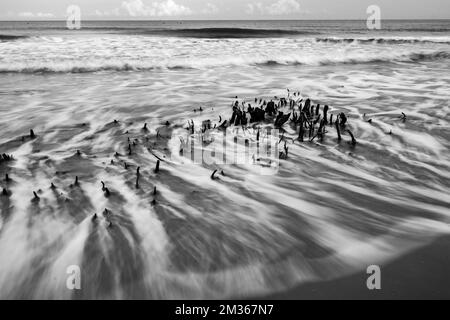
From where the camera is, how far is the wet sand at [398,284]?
183 centimetres

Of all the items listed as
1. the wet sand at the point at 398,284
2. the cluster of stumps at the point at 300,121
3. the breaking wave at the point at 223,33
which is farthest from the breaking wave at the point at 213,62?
the breaking wave at the point at 223,33

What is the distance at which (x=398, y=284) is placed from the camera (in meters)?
1.89

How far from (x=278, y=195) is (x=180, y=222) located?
0.84 meters

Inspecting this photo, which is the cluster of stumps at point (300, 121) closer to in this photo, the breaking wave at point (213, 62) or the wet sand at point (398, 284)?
the wet sand at point (398, 284)

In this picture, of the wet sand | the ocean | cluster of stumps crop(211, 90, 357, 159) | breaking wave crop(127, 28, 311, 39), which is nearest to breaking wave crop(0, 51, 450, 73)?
the ocean

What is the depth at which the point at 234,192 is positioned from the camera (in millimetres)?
2867

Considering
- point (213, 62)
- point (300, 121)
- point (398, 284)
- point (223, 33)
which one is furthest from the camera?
point (223, 33)

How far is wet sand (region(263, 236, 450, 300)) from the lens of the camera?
1.83 m

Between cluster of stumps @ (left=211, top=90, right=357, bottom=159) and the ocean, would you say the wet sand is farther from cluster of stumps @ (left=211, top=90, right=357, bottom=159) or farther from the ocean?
cluster of stumps @ (left=211, top=90, right=357, bottom=159)

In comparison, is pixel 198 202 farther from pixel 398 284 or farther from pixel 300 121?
pixel 300 121

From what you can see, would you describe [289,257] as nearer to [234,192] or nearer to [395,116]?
[234,192]

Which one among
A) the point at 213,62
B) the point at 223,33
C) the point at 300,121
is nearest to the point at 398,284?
the point at 300,121
